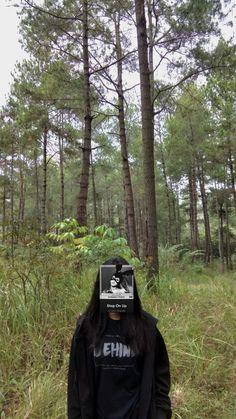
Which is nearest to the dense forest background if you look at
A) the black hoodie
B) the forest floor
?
the forest floor

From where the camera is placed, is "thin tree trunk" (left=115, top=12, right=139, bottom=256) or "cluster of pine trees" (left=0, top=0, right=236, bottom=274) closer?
"cluster of pine trees" (left=0, top=0, right=236, bottom=274)

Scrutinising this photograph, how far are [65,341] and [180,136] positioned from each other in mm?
17824

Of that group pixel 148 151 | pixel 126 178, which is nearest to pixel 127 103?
pixel 126 178

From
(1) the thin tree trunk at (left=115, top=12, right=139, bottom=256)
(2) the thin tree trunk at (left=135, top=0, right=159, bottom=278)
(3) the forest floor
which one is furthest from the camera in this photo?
(1) the thin tree trunk at (left=115, top=12, right=139, bottom=256)

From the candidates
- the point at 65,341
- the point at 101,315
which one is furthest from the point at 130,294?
the point at 65,341

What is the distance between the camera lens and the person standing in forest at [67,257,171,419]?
1.99m

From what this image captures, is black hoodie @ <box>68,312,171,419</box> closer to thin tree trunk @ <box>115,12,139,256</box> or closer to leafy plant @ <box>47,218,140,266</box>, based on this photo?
leafy plant @ <box>47,218,140,266</box>

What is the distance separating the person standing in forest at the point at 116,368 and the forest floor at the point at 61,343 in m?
1.29

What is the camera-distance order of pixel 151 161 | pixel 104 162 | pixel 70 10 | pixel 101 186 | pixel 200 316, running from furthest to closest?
pixel 101 186
pixel 104 162
pixel 70 10
pixel 151 161
pixel 200 316

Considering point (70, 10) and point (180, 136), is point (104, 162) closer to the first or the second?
point (180, 136)

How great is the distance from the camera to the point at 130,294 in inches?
76.1

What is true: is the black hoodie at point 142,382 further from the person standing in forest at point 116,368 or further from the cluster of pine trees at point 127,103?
the cluster of pine trees at point 127,103

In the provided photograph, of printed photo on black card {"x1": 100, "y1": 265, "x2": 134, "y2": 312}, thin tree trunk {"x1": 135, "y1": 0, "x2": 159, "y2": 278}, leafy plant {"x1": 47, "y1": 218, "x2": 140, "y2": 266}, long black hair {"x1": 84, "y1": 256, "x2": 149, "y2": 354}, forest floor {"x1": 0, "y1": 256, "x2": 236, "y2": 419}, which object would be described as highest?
thin tree trunk {"x1": 135, "y1": 0, "x2": 159, "y2": 278}

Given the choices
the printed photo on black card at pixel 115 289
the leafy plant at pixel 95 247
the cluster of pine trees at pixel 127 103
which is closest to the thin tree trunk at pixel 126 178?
the cluster of pine trees at pixel 127 103
